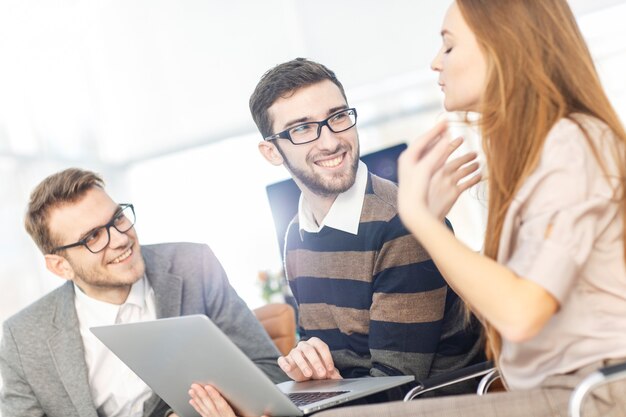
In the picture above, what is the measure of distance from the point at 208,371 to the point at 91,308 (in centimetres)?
92

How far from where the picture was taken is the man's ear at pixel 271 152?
2.21 m

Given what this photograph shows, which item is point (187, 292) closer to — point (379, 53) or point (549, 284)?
point (549, 284)

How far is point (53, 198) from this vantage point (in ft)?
8.32

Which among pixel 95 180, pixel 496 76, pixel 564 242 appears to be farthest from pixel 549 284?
pixel 95 180

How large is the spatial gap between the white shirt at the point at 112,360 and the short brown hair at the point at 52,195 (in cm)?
22

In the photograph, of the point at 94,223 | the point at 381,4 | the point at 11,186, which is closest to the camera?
the point at 94,223

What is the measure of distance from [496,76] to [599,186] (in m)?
0.28

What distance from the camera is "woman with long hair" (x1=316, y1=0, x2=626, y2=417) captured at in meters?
1.26

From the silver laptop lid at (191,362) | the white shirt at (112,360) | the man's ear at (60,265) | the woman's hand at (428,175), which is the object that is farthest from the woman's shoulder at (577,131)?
the man's ear at (60,265)

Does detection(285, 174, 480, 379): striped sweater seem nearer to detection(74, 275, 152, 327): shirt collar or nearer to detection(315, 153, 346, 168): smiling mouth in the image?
detection(315, 153, 346, 168): smiling mouth

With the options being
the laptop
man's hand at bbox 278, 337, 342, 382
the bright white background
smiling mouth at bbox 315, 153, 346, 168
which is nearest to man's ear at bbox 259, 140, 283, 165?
smiling mouth at bbox 315, 153, 346, 168

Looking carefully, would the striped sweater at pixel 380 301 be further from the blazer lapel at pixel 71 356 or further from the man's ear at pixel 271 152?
the blazer lapel at pixel 71 356

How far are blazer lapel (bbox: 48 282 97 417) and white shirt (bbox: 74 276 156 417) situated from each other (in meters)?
0.06

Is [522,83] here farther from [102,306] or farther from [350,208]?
[102,306]
